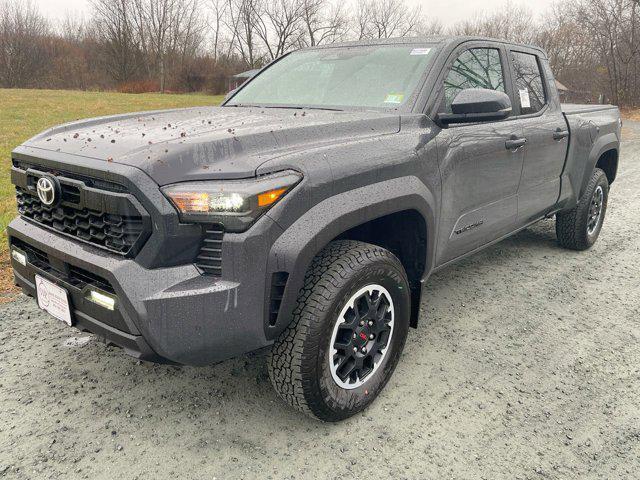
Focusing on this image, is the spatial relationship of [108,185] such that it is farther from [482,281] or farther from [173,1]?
[173,1]

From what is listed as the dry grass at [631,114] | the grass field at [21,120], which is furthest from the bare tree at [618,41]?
the grass field at [21,120]

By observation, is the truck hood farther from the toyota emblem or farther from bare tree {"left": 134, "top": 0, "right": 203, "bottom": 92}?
bare tree {"left": 134, "top": 0, "right": 203, "bottom": 92}

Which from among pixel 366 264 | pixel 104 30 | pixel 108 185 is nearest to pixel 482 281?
pixel 366 264

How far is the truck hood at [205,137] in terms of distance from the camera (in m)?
1.95

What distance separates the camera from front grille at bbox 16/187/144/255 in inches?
75.4

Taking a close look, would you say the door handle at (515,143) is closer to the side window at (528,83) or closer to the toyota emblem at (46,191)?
the side window at (528,83)

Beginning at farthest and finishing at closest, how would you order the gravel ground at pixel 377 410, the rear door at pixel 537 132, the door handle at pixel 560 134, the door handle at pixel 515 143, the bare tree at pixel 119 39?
the bare tree at pixel 119 39 < the door handle at pixel 560 134 < the rear door at pixel 537 132 < the door handle at pixel 515 143 < the gravel ground at pixel 377 410

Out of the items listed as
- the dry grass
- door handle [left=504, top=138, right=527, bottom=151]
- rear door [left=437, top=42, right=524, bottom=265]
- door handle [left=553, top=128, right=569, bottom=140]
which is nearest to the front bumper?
rear door [left=437, top=42, right=524, bottom=265]

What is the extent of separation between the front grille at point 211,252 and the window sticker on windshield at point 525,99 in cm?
274

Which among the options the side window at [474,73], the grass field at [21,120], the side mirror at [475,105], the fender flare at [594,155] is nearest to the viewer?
the side mirror at [475,105]

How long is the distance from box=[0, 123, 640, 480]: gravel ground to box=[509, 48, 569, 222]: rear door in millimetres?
885

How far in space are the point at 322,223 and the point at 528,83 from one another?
8.76 feet

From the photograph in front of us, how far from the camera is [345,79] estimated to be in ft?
10.6

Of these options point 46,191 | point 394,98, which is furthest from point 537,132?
point 46,191
